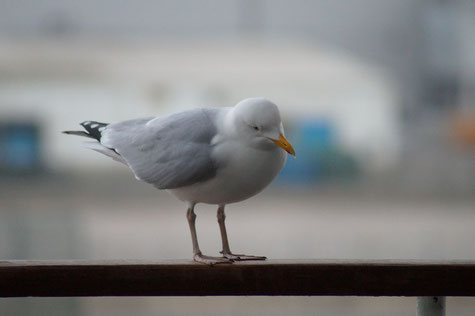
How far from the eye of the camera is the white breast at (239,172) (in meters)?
0.87

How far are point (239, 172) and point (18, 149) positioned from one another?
6460 millimetres

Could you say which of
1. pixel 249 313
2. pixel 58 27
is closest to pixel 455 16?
pixel 58 27

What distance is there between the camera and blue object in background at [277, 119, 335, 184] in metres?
7.22

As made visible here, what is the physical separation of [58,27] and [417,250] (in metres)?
7.01

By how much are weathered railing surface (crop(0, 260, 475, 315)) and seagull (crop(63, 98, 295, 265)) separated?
0.12ft

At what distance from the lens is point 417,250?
397 centimetres

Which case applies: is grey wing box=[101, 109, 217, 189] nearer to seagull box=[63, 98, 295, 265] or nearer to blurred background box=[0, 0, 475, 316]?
seagull box=[63, 98, 295, 265]

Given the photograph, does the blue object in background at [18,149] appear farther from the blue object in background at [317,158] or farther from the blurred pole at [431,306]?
the blurred pole at [431,306]

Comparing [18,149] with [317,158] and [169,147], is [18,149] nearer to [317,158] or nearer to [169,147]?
[317,158]

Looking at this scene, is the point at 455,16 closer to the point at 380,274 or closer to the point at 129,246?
the point at 129,246

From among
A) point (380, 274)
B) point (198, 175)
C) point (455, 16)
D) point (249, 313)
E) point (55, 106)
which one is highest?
point (455, 16)

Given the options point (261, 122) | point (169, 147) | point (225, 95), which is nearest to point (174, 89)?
point (225, 95)

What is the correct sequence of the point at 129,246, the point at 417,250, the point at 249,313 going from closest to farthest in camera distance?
the point at 249,313 → the point at 417,250 → the point at 129,246

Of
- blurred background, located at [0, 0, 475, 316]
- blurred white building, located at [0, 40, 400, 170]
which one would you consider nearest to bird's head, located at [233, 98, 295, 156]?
blurred background, located at [0, 0, 475, 316]
